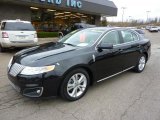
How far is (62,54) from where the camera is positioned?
4.00 metres

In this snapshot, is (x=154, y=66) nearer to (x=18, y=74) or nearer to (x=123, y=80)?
(x=123, y=80)

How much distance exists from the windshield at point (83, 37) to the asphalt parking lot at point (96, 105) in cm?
116

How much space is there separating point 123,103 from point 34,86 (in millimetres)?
1842

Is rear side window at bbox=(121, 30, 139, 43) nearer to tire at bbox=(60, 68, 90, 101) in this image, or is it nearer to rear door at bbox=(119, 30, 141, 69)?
rear door at bbox=(119, 30, 141, 69)

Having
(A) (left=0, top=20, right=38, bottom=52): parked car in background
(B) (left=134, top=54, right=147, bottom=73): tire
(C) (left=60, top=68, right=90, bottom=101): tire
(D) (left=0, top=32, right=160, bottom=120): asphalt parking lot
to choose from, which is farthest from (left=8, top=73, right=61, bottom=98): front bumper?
(A) (left=0, top=20, right=38, bottom=52): parked car in background

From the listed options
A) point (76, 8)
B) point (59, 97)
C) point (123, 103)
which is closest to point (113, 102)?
point (123, 103)

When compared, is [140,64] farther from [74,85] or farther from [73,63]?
[73,63]

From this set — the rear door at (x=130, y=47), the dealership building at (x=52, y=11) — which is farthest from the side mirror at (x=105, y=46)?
the dealership building at (x=52, y=11)

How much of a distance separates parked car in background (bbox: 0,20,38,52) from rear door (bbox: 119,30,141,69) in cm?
527

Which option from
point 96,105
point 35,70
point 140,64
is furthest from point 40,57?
point 140,64

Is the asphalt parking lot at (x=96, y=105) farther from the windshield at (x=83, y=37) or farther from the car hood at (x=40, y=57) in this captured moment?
the windshield at (x=83, y=37)

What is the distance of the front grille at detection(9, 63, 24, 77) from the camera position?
3.74 meters

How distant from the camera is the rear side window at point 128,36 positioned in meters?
5.63

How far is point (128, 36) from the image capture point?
5.89 meters
